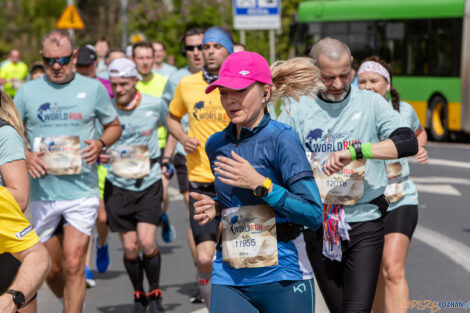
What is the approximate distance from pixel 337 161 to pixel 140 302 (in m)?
3.13

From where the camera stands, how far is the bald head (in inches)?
205

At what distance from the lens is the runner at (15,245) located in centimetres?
371

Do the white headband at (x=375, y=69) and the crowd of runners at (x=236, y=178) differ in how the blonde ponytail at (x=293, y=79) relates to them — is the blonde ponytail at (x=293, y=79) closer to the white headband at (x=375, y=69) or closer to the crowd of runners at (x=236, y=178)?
the crowd of runners at (x=236, y=178)

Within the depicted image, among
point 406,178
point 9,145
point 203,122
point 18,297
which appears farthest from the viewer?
point 203,122

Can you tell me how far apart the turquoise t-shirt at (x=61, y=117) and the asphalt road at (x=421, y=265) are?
1.36 metres

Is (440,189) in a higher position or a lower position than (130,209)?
lower

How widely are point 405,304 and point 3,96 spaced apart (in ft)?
9.37

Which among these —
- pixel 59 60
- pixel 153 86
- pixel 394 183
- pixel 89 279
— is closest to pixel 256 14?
pixel 153 86

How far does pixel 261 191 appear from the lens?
407cm

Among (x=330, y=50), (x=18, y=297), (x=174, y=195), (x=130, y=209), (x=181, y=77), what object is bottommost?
(x=174, y=195)

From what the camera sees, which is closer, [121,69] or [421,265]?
[121,69]

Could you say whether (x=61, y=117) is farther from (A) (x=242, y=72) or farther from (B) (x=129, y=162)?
(A) (x=242, y=72)

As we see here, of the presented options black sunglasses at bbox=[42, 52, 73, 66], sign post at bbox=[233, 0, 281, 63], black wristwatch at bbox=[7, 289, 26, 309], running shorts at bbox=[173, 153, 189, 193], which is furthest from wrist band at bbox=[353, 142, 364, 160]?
sign post at bbox=[233, 0, 281, 63]

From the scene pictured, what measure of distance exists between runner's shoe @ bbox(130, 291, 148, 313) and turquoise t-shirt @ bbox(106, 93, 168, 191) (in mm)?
896
